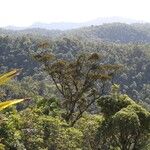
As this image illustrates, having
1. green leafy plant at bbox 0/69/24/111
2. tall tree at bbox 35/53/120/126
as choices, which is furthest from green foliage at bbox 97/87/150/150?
green leafy plant at bbox 0/69/24/111

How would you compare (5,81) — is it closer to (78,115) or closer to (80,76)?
(78,115)

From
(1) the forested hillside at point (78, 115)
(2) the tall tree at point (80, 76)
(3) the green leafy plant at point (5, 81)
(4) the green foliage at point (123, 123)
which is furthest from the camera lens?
(2) the tall tree at point (80, 76)

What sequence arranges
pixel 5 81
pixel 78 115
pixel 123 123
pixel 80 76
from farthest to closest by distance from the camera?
1. pixel 80 76
2. pixel 78 115
3. pixel 123 123
4. pixel 5 81

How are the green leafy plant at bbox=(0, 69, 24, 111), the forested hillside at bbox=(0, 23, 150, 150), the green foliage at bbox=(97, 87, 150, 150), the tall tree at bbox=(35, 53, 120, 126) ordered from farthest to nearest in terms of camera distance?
1. the tall tree at bbox=(35, 53, 120, 126)
2. the green foliage at bbox=(97, 87, 150, 150)
3. the forested hillside at bbox=(0, 23, 150, 150)
4. the green leafy plant at bbox=(0, 69, 24, 111)

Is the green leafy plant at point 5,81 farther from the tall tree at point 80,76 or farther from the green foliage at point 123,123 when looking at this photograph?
the tall tree at point 80,76

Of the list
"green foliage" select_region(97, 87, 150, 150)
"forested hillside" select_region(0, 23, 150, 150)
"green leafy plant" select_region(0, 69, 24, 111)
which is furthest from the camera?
"green foliage" select_region(97, 87, 150, 150)

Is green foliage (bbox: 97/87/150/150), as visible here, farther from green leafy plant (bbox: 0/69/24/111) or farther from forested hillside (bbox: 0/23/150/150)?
green leafy plant (bbox: 0/69/24/111)

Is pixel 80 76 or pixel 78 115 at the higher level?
pixel 80 76

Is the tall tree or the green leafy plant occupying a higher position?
the green leafy plant

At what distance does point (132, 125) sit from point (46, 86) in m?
99.5

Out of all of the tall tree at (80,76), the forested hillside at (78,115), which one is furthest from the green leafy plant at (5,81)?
the tall tree at (80,76)

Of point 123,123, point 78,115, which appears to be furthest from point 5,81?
point 78,115

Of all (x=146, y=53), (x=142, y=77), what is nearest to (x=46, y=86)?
(x=142, y=77)

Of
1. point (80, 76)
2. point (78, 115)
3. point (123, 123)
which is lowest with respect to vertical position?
point (78, 115)
